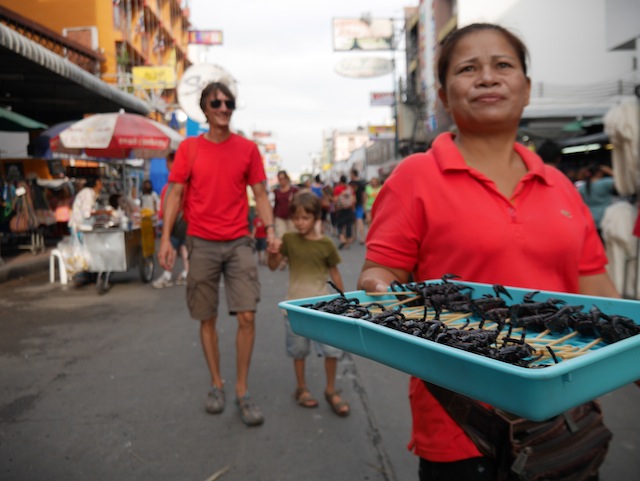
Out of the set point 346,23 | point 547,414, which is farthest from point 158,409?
point 346,23

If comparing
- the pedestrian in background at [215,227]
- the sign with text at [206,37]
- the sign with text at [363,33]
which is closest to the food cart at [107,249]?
the pedestrian in background at [215,227]

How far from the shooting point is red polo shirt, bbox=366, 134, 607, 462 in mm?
1749

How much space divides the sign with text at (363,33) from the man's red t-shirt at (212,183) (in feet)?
94.1

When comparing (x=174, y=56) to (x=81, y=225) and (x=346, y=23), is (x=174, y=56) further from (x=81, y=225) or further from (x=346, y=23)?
(x=81, y=225)

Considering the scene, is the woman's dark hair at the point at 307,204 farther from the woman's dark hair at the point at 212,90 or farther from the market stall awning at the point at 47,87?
the market stall awning at the point at 47,87

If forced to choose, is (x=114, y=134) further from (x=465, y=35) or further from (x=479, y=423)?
(x=479, y=423)

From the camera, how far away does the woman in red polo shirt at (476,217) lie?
1751mm

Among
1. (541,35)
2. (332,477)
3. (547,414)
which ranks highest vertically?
(541,35)

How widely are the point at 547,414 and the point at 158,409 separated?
3610 millimetres

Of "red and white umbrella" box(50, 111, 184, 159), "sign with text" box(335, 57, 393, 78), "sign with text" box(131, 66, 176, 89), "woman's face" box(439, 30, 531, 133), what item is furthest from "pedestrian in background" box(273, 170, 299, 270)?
"sign with text" box(335, 57, 393, 78)

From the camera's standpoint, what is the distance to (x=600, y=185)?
7.54 metres

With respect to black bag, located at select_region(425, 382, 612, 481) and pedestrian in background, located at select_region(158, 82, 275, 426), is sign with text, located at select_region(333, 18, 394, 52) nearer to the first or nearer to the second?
pedestrian in background, located at select_region(158, 82, 275, 426)

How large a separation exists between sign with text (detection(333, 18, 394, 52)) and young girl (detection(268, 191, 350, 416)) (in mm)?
28623

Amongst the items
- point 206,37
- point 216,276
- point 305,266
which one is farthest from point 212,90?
point 206,37
